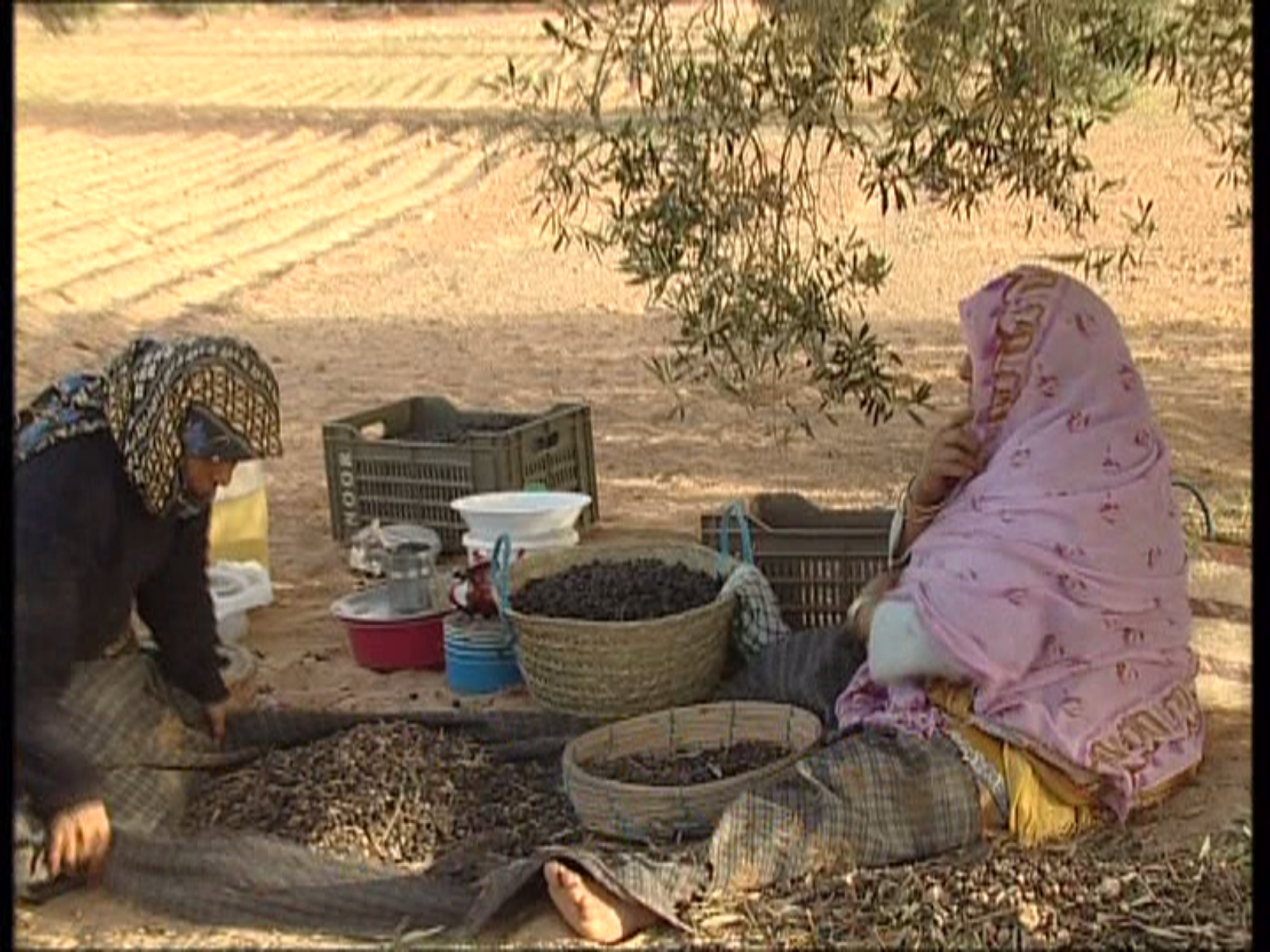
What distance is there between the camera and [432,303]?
1101cm

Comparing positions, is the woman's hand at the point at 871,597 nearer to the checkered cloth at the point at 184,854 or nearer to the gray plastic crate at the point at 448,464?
the checkered cloth at the point at 184,854

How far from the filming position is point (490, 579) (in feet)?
15.3

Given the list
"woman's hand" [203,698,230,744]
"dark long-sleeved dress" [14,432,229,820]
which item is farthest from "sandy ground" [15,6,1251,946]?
"woman's hand" [203,698,230,744]

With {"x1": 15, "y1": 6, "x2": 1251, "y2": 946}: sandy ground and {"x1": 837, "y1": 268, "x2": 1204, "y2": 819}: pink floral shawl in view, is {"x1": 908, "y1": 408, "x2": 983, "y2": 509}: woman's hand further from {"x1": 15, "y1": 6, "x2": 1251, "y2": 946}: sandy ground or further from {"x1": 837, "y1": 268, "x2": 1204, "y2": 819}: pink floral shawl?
{"x1": 15, "y1": 6, "x2": 1251, "y2": 946}: sandy ground

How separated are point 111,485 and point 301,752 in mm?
698

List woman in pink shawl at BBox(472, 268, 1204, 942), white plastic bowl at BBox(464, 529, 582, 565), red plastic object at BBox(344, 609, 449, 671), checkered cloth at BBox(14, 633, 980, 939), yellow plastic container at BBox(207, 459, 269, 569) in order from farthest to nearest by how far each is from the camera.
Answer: yellow plastic container at BBox(207, 459, 269, 569)
white plastic bowl at BBox(464, 529, 582, 565)
red plastic object at BBox(344, 609, 449, 671)
woman in pink shawl at BBox(472, 268, 1204, 942)
checkered cloth at BBox(14, 633, 980, 939)

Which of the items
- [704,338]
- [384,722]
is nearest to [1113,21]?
[704,338]

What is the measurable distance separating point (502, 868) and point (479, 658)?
1.25 meters

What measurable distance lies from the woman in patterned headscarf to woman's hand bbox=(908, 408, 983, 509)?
1.24 meters

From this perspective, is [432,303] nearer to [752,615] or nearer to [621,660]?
[752,615]

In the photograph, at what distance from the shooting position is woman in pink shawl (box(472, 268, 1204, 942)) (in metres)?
3.57

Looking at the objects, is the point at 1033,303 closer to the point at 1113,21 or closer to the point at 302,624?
the point at 1113,21

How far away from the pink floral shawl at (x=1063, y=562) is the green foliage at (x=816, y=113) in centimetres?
114

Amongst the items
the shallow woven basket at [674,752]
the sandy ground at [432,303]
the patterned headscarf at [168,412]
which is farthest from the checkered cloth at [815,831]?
the patterned headscarf at [168,412]
